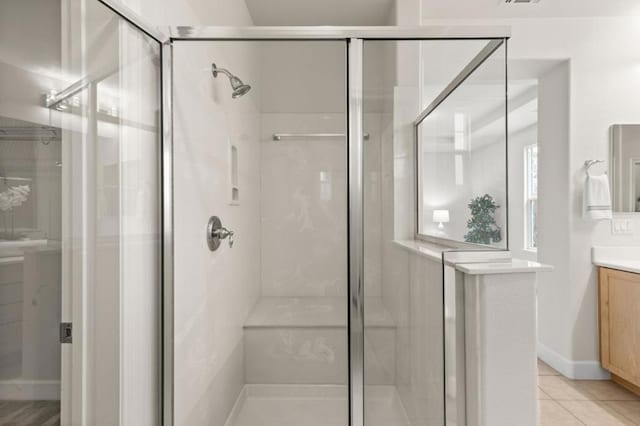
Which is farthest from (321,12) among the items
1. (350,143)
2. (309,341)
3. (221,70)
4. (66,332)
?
(66,332)

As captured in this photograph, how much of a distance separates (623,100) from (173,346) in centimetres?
372

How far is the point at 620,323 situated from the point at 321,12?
3.25m

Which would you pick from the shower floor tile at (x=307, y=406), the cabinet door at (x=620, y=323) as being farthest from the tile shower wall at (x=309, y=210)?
the cabinet door at (x=620, y=323)

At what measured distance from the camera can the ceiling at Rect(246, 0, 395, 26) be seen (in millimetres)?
2793

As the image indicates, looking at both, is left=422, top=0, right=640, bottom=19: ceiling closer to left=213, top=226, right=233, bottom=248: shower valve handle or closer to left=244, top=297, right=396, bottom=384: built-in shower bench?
left=213, top=226, right=233, bottom=248: shower valve handle

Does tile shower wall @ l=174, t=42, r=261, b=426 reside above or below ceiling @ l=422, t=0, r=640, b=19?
below

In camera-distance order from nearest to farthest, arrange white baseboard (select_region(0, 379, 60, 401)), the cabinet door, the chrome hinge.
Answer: white baseboard (select_region(0, 379, 60, 401)), the chrome hinge, the cabinet door

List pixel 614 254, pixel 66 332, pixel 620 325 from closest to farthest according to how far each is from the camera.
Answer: pixel 66 332, pixel 620 325, pixel 614 254

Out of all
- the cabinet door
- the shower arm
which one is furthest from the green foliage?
the cabinet door

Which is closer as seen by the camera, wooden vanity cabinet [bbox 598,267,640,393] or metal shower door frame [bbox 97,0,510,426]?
metal shower door frame [bbox 97,0,510,426]

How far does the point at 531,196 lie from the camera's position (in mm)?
4426

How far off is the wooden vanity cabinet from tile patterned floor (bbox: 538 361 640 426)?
0.14 metres

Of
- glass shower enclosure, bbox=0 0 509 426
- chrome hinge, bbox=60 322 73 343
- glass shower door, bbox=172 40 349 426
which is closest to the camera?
chrome hinge, bbox=60 322 73 343

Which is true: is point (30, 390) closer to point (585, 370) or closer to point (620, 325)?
point (620, 325)
